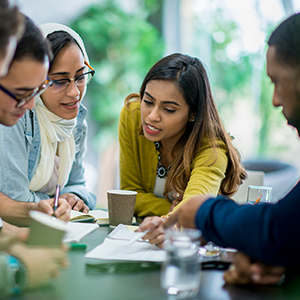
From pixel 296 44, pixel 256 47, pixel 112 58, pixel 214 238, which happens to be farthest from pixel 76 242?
pixel 256 47

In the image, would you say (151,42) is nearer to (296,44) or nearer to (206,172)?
(206,172)

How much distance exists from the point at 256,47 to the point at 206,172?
4.19 m

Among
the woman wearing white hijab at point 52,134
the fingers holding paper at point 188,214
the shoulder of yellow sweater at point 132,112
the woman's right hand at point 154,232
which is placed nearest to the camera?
the fingers holding paper at point 188,214

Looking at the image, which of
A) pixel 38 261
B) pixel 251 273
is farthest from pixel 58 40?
pixel 251 273

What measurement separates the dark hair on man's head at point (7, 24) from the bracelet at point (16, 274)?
1.51 ft

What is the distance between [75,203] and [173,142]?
0.57 metres

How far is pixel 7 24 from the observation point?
35.0 inches

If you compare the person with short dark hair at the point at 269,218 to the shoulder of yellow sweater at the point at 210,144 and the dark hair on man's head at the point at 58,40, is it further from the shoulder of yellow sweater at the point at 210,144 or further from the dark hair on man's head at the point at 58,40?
the dark hair on man's head at the point at 58,40

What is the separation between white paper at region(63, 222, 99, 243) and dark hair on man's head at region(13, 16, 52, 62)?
0.50m

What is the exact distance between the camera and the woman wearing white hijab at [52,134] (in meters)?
Answer: 1.50

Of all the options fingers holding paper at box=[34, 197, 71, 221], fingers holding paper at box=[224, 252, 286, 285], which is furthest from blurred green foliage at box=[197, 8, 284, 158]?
fingers holding paper at box=[224, 252, 286, 285]

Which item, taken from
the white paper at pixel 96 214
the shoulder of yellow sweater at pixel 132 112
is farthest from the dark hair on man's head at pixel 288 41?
the shoulder of yellow sweater at pixel 132 112

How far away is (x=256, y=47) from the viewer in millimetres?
5309

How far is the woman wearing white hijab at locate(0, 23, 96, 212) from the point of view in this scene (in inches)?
59.2
